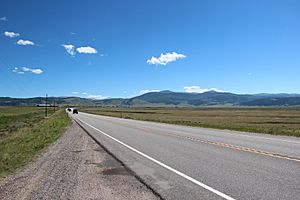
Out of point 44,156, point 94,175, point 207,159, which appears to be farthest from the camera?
point 44,156

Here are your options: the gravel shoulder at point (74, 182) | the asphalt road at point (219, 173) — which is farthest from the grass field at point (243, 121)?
the gravel shoulder at point (74, 182)

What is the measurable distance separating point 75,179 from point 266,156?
6.76 metres

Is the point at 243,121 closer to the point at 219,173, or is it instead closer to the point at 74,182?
the point at 219,173

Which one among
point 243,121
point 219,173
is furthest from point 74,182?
point 243,121

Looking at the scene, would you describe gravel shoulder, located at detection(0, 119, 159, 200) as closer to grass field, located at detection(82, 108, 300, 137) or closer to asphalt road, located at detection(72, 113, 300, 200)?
asphalt road, located at detection(72, 113, 300, 200)

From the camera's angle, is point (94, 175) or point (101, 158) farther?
point (101, 158)

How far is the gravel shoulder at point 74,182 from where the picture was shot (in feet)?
25.1

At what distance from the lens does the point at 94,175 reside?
1015 cm

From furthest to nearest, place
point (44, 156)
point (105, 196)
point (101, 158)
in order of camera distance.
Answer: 1. point (44, 156)
2. point (101, 158)
3. point (105, 196)

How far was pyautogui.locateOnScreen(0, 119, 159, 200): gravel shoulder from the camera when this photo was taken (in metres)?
7.64

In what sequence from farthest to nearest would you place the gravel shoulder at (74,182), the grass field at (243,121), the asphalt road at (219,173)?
the grass field at (243,121)
the gravel shoulder at (74,182)
the asphalt road at (219,173)

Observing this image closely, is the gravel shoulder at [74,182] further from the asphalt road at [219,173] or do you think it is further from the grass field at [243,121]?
the grass field at [243,121]

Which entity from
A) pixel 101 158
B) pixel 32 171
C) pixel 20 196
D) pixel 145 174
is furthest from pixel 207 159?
pixel 20 196

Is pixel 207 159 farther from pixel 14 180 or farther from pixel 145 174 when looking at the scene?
pixel 14 180
